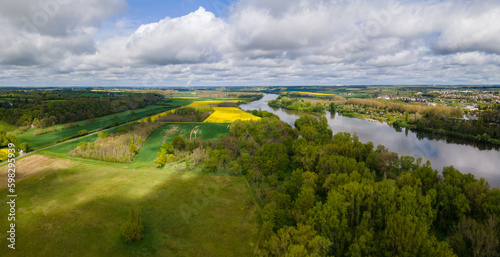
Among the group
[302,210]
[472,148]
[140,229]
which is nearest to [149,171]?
[140,229]

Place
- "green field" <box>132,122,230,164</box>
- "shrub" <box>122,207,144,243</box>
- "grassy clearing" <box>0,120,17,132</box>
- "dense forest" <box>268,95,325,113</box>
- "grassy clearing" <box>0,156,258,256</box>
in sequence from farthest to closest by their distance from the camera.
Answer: "dense forest" <box>268,95,325,113</box>, "grassy clearing" <box>0,120,17,132</box>, "green field" <box>132,122,230,164</box>, "shrub" <box>122,207,144,243</box>, "grassy clearing" <box>0,156,258,256</box>

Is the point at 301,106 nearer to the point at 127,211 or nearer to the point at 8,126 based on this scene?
the point at 127,211

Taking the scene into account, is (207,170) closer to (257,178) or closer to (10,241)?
(257,178)

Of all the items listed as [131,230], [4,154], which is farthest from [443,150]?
[4,154]

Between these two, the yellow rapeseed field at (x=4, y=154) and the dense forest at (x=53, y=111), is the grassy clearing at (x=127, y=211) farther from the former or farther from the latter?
the dense forest at (x=53, y=111)

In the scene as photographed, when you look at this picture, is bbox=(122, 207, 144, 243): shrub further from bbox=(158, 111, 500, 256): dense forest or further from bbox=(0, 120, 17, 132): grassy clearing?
bbox=(0, 120, 17, 132): grassy clearing

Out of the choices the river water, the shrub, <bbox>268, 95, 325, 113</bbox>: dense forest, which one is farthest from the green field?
<bbox>268, 95, 325, 113</bbox>: dense forest

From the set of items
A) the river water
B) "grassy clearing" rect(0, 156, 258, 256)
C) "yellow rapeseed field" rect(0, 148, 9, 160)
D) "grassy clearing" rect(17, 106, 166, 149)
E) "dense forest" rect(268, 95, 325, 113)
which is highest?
"dense forest" rect(268, 95, 325, 113)
